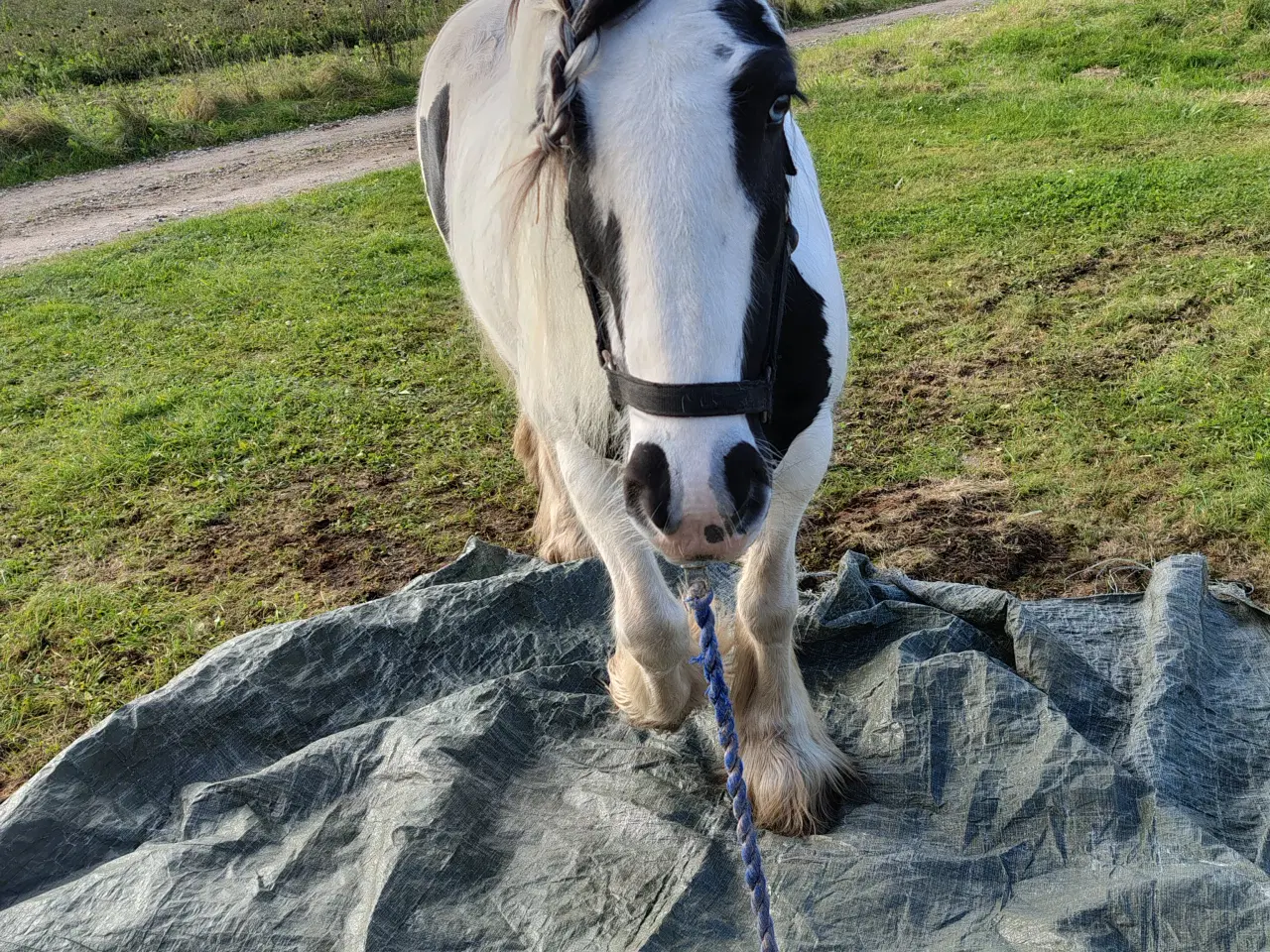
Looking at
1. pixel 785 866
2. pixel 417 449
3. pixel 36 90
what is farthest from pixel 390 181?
pixel 36 90

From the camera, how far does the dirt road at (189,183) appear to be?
8695 millimetres

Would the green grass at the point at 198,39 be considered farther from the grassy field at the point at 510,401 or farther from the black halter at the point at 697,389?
the black halter at the point at 697,389

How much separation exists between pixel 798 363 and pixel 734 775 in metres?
0.81

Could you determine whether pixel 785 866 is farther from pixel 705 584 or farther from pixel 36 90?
pixel 36 90

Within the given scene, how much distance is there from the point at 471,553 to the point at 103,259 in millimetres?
5966

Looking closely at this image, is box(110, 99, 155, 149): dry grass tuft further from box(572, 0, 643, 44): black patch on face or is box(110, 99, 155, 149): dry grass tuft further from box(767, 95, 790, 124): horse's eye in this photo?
box(767, 95, 790, 124): horse's eye

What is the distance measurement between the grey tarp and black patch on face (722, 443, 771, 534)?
97cm

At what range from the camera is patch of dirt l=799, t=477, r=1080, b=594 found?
3.13m

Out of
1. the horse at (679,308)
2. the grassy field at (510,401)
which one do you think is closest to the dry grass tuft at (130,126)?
the grassy field at (510,401)

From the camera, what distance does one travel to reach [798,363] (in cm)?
196

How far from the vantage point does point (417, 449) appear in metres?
4.38

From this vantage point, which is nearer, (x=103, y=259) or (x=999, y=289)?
(x=999, y=289)

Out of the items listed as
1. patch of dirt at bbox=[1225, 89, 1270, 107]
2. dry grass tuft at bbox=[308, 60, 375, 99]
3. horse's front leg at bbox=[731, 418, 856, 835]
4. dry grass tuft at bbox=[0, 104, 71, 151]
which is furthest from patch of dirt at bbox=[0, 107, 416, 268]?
horse's front leg at bbox=[731, 418, 856, 835]

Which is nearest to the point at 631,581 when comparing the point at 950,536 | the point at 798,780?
the point at 798,780
